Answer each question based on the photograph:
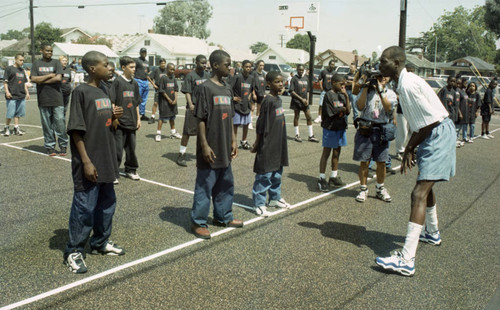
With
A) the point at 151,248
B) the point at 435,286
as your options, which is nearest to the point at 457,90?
the point at 435,286

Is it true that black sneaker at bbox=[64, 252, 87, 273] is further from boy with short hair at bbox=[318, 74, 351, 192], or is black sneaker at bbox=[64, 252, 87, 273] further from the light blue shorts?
the light blue shorts

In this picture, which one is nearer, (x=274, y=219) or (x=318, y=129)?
(x=274, y=219)

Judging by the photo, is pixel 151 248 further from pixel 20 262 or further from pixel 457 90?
pixel 457 90

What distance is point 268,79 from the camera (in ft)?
20.4

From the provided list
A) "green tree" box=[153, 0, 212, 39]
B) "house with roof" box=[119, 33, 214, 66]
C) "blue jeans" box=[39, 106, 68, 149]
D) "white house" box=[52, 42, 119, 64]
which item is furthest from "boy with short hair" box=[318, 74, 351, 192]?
"green tree" box=[153, 0, 212, 39]

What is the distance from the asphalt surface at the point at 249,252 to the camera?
12.4 feet

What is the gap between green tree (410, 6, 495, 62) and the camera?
97.0 meters

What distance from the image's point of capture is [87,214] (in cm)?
415

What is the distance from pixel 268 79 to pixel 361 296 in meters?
3.32

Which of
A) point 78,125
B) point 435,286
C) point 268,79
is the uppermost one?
point 268,79

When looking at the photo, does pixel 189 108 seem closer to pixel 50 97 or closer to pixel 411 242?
pixel 50 97

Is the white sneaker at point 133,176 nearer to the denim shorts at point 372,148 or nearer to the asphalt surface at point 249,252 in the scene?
the asphalt surface at point 249,252

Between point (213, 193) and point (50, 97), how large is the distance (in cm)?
523

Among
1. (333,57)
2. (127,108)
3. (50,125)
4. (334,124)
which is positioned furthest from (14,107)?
(333,57)
